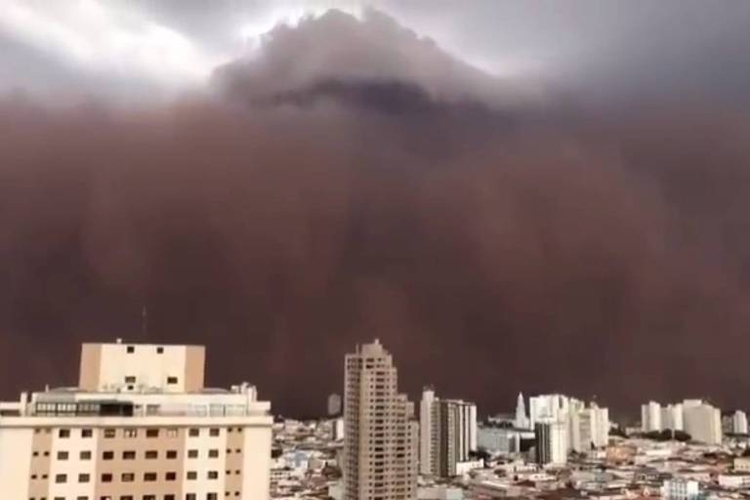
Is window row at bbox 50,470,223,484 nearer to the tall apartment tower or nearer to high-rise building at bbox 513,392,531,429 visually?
the tall apartment tower

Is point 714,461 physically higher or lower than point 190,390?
lower

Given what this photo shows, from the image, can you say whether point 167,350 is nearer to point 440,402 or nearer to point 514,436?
point 440,402

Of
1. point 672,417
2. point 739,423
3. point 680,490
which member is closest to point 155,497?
point 680,490

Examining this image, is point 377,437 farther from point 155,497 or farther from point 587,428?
point 587,428

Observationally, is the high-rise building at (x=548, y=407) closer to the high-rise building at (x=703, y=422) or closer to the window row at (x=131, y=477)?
the high-rise building at (x=703, y=422)

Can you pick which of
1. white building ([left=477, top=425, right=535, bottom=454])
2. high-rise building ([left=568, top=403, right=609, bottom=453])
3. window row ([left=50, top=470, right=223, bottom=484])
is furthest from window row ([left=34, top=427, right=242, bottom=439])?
high-rise building ([left=568, top=403, right=609, bottom=453])

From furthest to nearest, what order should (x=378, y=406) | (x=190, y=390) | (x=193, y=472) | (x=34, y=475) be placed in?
(x=378, y=406), (x=190, y=390), (x=193, y=472), (x=34, y=475)

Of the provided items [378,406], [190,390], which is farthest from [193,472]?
[378,406]
